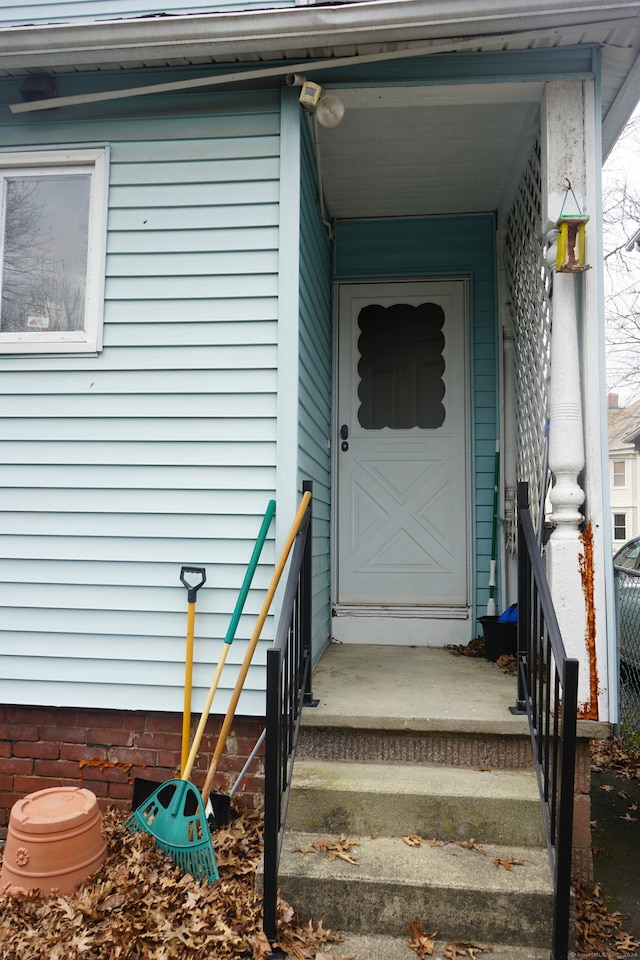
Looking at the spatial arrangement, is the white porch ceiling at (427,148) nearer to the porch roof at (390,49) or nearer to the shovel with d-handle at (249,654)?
the porch roof at (390,49)

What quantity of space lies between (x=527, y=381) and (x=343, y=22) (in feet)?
6.82

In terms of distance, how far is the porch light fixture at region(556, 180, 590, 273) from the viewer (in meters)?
2.86

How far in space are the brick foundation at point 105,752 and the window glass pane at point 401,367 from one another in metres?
2.32

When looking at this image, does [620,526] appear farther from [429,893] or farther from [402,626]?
[429,893]

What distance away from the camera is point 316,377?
389 centimetres

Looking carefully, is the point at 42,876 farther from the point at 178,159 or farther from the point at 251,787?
the point at 178,159

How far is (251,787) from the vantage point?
120 inches

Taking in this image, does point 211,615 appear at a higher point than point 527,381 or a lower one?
lower

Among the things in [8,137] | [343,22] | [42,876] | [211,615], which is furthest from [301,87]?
[42,876]

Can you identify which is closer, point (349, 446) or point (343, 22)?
point (343, 22)

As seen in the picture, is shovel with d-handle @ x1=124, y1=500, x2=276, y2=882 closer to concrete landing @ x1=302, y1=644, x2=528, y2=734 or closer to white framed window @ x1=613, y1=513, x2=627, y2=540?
concrete landing @ x1=302, y1=644, x2=528, y2=734

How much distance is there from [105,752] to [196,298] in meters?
2.20

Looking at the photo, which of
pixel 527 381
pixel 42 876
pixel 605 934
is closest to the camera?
pixel 605 934

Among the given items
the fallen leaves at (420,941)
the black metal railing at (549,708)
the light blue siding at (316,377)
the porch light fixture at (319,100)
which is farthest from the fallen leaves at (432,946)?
the porch light fixture at (319,100)
